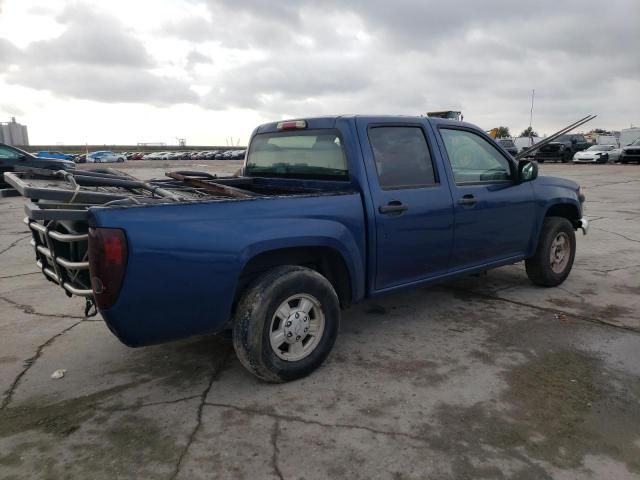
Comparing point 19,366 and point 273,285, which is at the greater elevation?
point 273,285

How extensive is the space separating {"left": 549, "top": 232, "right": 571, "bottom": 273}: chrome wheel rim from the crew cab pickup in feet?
0.47

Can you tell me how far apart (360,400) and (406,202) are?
4.92 ft

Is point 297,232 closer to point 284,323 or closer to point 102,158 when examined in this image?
point 284,323

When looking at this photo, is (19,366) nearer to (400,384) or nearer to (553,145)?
(400,384)

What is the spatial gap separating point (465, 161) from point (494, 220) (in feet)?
1.96

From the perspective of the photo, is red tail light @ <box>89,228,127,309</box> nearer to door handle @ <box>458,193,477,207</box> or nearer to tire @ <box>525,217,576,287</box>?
door handle @ <box>458,193,477,207</box>

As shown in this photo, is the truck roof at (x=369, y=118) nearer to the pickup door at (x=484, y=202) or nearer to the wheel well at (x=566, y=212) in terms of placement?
the pickup door at (x=484, y=202)

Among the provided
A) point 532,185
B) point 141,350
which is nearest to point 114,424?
point 141,350

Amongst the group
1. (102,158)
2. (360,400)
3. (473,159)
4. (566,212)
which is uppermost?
(473,159)

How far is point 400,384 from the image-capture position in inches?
129

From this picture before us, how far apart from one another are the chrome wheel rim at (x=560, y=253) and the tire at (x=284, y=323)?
119 inches

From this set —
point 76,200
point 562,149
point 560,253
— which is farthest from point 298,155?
point 562,149

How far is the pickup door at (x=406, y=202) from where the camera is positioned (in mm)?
3709

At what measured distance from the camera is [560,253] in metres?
5.45
